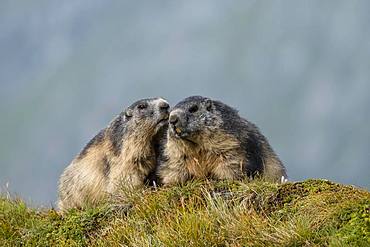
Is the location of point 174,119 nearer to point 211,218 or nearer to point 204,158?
point 204,158

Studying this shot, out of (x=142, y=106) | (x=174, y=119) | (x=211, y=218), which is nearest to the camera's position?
(x=211, y=218)

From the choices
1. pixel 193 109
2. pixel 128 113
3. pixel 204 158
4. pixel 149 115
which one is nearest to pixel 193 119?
pixel 193 109

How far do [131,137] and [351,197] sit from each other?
485 centimetres

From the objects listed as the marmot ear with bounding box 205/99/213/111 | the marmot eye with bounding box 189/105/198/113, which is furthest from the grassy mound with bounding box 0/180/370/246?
the marmot ear with bounding box 205/99/213/111

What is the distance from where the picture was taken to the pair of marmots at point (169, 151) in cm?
1230

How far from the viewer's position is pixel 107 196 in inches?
495

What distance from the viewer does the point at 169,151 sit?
12578mm

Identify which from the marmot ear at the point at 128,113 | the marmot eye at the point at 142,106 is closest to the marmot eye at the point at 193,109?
the marmot eye at the point at 142,106

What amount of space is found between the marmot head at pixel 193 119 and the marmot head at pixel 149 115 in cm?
54

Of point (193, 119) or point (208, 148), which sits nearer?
point (208, 148)

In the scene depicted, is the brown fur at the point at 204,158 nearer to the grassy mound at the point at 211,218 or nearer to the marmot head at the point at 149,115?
the grassy mound at the point at 211,218

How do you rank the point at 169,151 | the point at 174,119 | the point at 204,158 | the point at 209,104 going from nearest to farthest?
the point at 174,119
the point at 204,158
the point at 169,151
the point at 209,104

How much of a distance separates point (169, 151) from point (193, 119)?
2.27 feet

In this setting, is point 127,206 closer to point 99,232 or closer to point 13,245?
point 99,232
